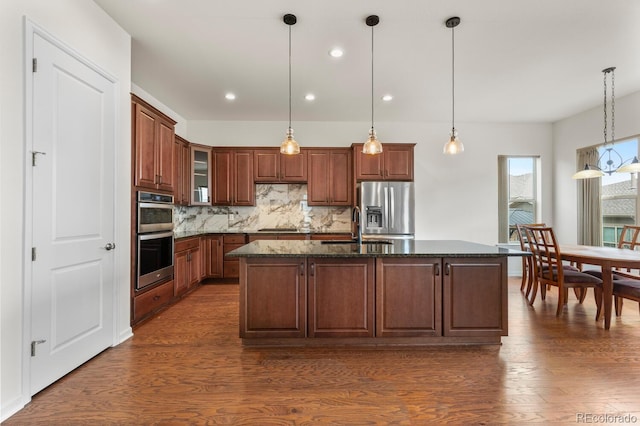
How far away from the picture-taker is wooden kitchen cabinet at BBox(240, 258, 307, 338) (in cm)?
252

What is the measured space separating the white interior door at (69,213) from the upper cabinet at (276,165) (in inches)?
107

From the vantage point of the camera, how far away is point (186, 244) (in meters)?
4.17

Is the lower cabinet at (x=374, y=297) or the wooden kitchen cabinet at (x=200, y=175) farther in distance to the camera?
the wooden kitchen cabinet at (x=200, y=175)

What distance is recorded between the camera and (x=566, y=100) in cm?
446

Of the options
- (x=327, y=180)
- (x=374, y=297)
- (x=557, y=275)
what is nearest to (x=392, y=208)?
(x=327, y=180)

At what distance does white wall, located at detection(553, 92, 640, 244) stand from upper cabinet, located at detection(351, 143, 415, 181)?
2825 mm

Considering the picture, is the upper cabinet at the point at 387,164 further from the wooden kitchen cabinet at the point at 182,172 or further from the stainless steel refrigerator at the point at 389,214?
the wooden kitchen cabinet at the point at 182,172

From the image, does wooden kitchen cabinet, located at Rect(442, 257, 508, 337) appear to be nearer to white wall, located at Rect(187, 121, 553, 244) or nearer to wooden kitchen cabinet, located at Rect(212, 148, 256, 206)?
white wall, located at Rect(187, 121, 553, 244)

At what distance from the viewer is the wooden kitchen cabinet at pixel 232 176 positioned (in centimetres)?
516

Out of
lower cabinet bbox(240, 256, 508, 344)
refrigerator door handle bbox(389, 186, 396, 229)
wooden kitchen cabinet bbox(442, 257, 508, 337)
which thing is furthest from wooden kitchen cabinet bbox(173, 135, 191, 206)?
wooden kitchen cabinet bbox(442, 257, 508, 337)

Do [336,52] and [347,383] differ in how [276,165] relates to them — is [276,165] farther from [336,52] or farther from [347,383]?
[347,383]

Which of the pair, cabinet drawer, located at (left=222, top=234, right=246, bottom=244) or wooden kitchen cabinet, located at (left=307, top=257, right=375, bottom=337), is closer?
wooden kitchen cabinet, located at (left=307, top=257, right=375, bottom=337)

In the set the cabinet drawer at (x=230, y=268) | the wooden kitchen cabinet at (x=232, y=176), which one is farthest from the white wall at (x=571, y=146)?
the cabinet drawer at (x=230, y=268)

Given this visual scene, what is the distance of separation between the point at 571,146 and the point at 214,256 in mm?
6395
